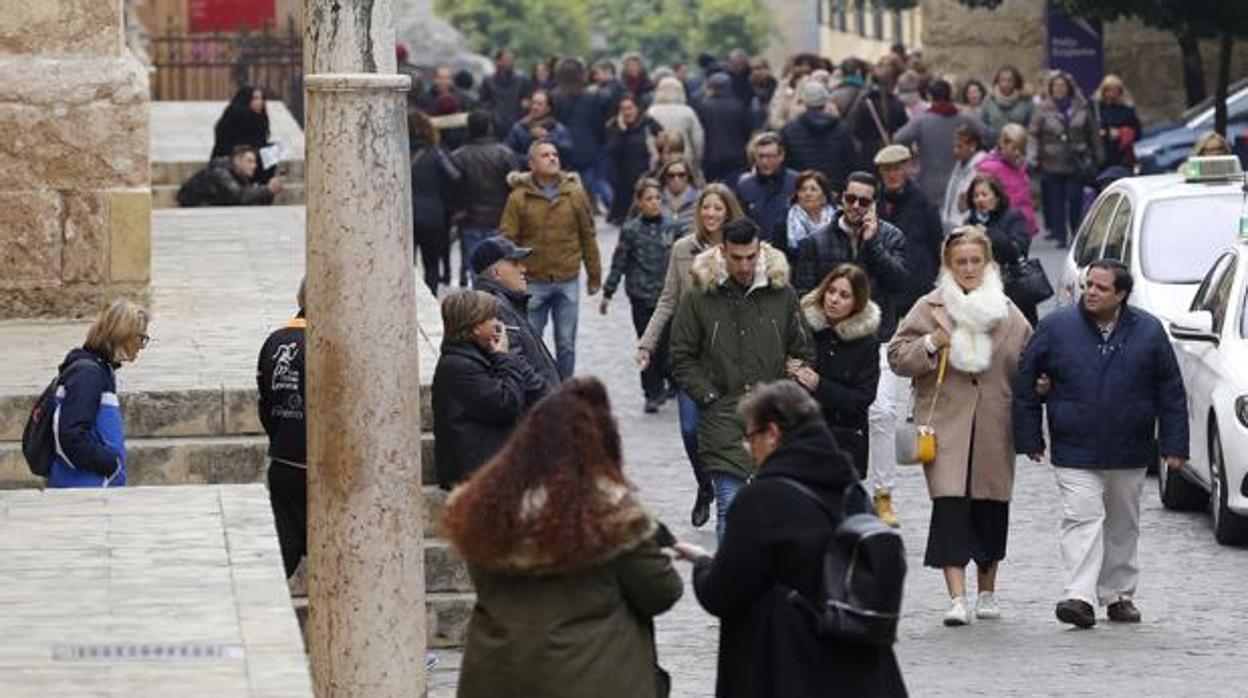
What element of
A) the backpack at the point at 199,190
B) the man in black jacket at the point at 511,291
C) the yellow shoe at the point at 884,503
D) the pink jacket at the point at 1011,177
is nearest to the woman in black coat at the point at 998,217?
the yellow shoe at the point at 884,503

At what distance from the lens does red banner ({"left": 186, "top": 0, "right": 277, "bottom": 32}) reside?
1556 inches

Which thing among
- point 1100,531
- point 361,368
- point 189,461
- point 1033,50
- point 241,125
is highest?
point 1033,50

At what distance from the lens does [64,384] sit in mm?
11945

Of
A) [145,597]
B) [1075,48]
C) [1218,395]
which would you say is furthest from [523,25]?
[145,597]

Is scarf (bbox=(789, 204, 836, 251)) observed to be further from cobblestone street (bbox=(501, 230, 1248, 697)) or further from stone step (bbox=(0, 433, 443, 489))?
stone step (bbox=(0, 433, 443, 489))

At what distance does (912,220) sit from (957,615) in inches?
231

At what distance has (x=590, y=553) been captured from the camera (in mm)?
7891

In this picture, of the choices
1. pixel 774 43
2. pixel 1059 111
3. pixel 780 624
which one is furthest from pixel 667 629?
pixel 774 43

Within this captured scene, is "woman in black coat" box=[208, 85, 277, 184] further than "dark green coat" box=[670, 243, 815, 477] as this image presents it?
Yes

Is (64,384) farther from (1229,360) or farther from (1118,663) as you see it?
(1229,360)

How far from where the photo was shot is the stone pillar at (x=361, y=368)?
381 inches

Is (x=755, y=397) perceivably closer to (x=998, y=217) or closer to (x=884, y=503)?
(x=884, y=503)

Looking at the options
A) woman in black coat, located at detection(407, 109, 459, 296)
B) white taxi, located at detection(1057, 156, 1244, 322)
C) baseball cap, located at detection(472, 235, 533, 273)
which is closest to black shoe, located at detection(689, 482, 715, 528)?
baseball cap, located at detection(472, 235, 533, 273)

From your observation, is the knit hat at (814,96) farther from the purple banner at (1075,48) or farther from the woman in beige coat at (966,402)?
the purple banner at (1075,48)
